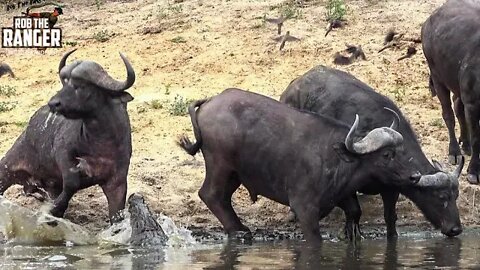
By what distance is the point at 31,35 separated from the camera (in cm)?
1947

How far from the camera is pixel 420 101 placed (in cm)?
1559

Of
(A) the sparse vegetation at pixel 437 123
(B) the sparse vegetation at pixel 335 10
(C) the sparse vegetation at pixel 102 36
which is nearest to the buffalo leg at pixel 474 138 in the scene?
(A) the sparse vegetation at pixel 437 123

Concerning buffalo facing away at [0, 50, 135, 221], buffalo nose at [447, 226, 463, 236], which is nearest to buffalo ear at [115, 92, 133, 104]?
buffalo facing away at [0, 50, 135, 221]

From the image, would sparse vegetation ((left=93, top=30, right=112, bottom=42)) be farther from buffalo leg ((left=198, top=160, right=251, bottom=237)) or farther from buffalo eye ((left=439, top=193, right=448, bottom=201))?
buffalo eye ((left=439, top=193, right=448, bottom=201))

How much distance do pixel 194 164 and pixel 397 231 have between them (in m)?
2.36

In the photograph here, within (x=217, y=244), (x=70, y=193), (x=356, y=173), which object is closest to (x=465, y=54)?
(x=356, y=173)

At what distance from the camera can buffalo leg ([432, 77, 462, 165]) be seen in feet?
44.0

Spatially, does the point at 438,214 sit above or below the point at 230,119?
below

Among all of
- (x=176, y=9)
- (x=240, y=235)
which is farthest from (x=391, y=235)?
(x=176, y=9)

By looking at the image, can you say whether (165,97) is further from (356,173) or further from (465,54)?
(356,173)

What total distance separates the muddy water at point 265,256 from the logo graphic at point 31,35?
8811mm

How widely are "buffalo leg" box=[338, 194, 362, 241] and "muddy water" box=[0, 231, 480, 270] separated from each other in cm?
12

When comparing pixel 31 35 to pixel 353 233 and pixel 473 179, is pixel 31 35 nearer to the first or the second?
pixel 473 179

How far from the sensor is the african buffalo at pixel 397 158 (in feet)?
36.3
